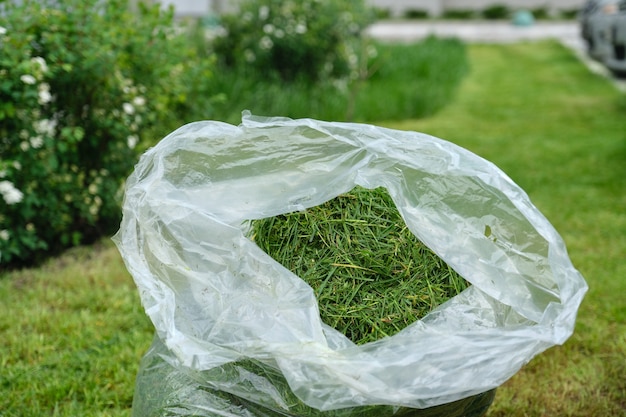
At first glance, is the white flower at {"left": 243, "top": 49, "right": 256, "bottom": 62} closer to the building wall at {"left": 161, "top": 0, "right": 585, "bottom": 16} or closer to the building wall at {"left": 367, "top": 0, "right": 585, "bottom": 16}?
the building wall at {"left": 161, "top": 0, "right": 585, "bottom": 16}

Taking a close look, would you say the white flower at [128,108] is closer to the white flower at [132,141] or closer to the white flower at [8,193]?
the white flower at [132,141]

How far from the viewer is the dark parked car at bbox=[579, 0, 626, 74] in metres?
7.26

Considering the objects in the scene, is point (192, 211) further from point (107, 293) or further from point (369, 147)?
point (107, 293)

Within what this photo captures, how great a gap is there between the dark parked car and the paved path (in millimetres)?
1372

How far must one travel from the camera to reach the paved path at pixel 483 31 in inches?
582

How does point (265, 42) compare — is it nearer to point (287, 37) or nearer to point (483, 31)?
point (287, 37)

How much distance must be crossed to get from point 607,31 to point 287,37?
3450mm

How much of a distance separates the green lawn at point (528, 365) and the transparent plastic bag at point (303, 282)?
62cm

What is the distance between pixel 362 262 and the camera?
70.7 inches

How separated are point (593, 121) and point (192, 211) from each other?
6005 millimetres

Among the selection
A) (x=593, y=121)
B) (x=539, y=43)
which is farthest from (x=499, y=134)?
(x=539, y=43)

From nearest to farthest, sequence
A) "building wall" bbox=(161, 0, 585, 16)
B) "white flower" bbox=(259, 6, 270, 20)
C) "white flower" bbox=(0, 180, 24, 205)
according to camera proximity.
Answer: "white flower" bbox=(0, 180, 24, 205) < "white flower" bbox=(259, 6, 270, 20) < "building wall" bbox=(161, 0, 585, 16)

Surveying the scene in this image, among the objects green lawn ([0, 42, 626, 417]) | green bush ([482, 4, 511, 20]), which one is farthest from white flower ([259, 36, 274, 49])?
green bush ([482, 4, 511, 20])

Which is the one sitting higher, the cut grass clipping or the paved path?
the cut grass clipping
